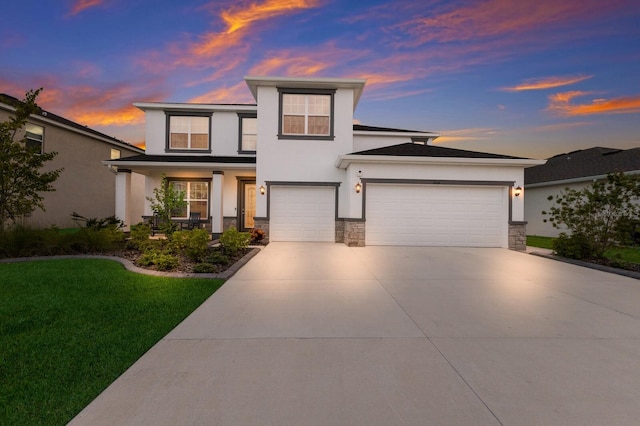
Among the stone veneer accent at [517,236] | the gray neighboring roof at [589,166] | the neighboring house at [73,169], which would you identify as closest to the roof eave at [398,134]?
the gray neighboring roof at [589,166]

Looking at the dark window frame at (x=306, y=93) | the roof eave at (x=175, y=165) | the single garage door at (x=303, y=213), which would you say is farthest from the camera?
→ the roof eave at (x=175, y=165)

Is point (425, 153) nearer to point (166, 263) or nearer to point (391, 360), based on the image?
point (166, 263)

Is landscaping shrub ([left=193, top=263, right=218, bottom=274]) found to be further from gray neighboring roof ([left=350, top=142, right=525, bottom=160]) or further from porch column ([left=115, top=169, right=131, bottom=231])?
porch column ([left=115, top=169, right=131, bottom=231])

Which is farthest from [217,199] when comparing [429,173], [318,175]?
[429,173]

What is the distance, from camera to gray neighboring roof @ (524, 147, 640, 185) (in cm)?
1478

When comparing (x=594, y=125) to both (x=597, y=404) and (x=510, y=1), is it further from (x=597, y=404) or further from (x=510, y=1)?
(x=597, y=404)

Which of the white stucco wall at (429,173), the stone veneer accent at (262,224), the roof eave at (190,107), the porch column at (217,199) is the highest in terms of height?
the roof eave at (190,107)

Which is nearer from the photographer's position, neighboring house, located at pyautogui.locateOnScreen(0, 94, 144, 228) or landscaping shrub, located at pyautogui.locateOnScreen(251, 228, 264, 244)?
landscaping shrub, located at pyautogui.locateOnScreen(251, 228, 264, 244)

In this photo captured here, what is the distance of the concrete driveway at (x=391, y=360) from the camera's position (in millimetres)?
2207

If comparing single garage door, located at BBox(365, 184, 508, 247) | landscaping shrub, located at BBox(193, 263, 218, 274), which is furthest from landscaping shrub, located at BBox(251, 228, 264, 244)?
landscaping shrub, located at BBox(193, 263, 218, 274)

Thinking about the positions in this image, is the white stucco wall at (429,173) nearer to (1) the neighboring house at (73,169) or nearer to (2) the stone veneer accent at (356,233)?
(2) the stone veneer accent at (356,233)

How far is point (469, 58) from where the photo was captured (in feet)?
44.8

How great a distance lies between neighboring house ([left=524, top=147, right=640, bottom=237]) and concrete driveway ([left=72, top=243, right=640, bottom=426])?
12.9m

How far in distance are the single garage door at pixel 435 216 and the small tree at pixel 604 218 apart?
239 centimetres
